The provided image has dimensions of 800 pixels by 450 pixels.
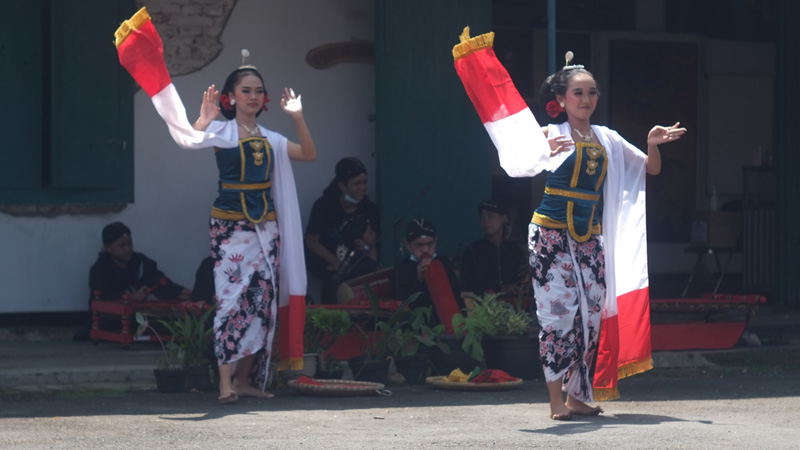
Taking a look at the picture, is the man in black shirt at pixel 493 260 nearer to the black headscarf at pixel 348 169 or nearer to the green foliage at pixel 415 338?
the black headscarf at pixel 348 169

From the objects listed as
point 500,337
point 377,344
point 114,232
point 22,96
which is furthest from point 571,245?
point 22,96

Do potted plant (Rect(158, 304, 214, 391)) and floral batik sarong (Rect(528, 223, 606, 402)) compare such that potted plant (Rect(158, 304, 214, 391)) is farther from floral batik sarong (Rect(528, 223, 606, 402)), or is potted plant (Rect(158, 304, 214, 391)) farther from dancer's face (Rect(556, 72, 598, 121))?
dancer's face (Rect(556, 72, 598, 121))

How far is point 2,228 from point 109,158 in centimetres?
89

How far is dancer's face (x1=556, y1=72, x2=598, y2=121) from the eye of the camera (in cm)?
640

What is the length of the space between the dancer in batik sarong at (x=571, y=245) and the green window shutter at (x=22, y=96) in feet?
13.9

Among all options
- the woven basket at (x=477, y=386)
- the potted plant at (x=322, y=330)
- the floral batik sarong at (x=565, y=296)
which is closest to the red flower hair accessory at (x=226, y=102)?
the potted plant at (x=322, y=330)

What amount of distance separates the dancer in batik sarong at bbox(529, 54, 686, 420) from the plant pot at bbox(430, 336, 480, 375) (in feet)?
4.61

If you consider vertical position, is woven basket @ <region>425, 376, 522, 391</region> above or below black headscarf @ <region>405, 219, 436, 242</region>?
below

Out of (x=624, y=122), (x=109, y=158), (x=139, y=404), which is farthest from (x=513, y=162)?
(x=624, y=122)

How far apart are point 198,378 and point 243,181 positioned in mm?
1199

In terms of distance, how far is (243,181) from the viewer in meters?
6.98

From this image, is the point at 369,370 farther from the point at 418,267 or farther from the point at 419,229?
the point at 419,229

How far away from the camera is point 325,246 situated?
9.55 m

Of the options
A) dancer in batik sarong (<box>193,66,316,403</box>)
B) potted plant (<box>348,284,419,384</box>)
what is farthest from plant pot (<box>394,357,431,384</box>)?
dancer in batik sarong (<box>193,66,316,403</box>)
